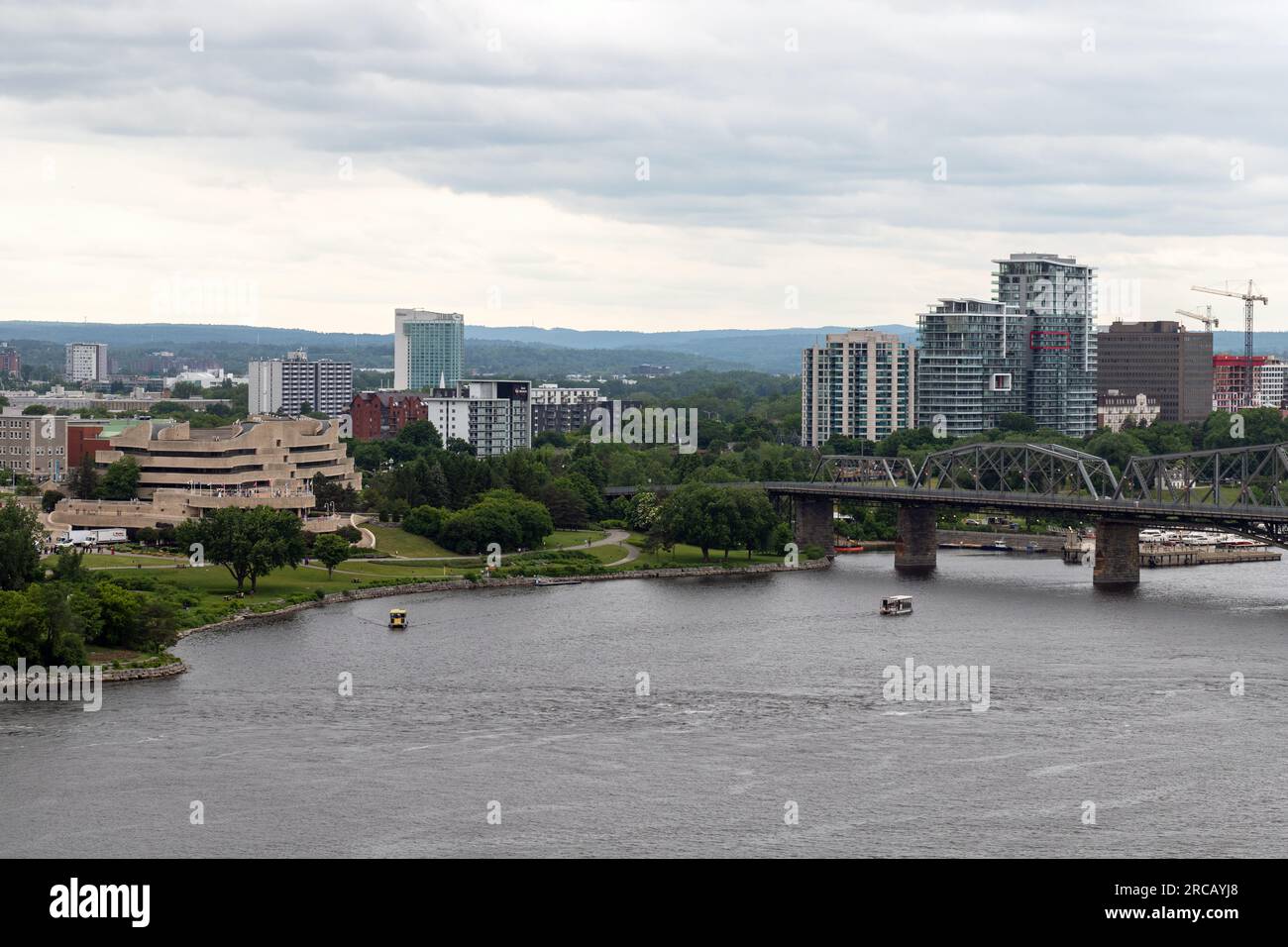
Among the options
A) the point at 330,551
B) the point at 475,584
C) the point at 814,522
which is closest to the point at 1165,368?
the point at 814,522

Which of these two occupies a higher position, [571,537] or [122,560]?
[122,560]

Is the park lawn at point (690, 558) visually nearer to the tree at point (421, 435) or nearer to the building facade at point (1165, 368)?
the tree at point (421, 435)

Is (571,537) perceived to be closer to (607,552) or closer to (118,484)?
(607,552)

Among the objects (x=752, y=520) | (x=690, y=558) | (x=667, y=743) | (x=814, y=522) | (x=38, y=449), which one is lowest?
(x=690, y=558)

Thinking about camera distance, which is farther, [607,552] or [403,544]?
[607,552]

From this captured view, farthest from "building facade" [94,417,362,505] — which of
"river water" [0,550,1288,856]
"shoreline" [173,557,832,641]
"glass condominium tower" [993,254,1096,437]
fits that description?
"glass condominium tower" [993,254,1096,437]

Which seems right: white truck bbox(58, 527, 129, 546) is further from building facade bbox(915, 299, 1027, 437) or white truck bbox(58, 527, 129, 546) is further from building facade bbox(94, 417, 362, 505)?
building facade bbox(915, 299, 1027, 437)
